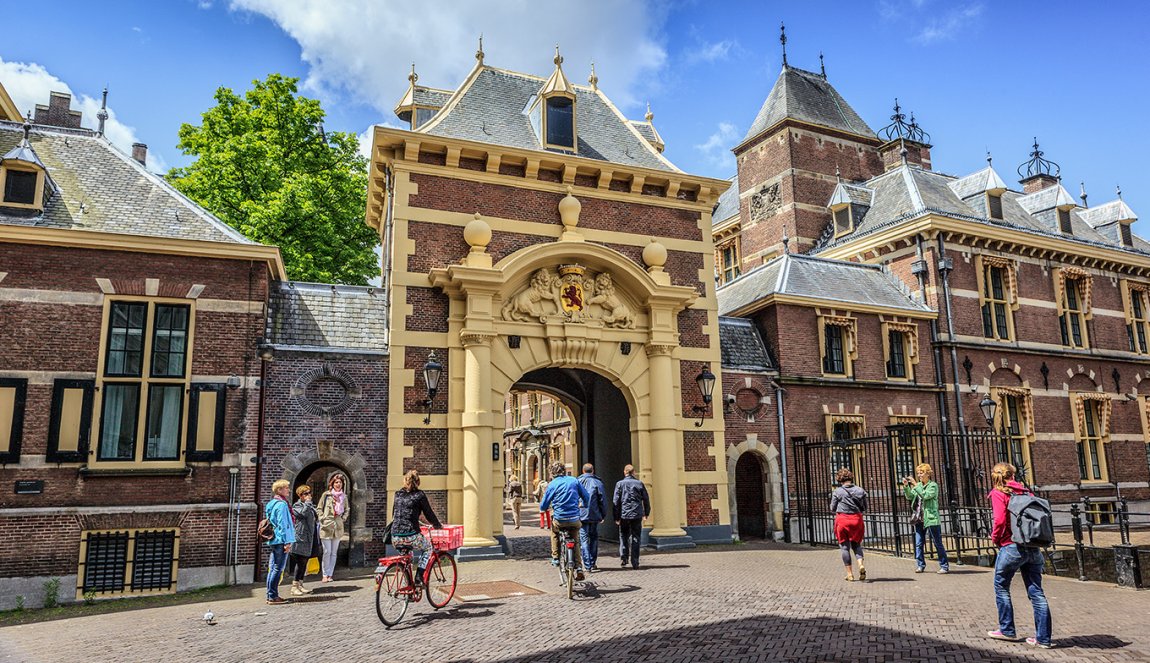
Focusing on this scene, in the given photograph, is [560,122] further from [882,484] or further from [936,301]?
[936,301]

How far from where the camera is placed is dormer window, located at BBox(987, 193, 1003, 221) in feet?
84.1

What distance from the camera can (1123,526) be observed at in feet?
46.1

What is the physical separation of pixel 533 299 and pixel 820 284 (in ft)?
31.1

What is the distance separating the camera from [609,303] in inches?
649

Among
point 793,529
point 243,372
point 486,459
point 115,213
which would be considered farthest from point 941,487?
point 115,213

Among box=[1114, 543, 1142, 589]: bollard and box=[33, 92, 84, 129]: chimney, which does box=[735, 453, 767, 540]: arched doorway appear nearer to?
box=[1114, 543, 1142, 589]: bollard

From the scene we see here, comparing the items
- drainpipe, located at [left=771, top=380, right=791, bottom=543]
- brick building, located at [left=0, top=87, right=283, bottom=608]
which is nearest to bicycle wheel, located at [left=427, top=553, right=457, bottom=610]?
brick building, located at [left=0, top=87, right=283, bottom=608]

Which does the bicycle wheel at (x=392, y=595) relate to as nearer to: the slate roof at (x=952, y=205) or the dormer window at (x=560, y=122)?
the dormer window at (x=560, y=122)

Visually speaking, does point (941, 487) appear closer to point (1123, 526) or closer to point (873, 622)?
point (1123, 526)

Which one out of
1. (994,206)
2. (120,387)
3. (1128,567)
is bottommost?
(1128,567)

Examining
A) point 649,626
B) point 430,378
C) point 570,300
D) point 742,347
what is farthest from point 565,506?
point 742,347

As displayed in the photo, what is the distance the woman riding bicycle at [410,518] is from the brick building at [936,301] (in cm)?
1007

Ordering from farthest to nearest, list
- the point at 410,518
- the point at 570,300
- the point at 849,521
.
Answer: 1. the point at 570,300
2. the point at 849,521
3. the point at 410,518

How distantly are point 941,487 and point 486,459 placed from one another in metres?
13.2
